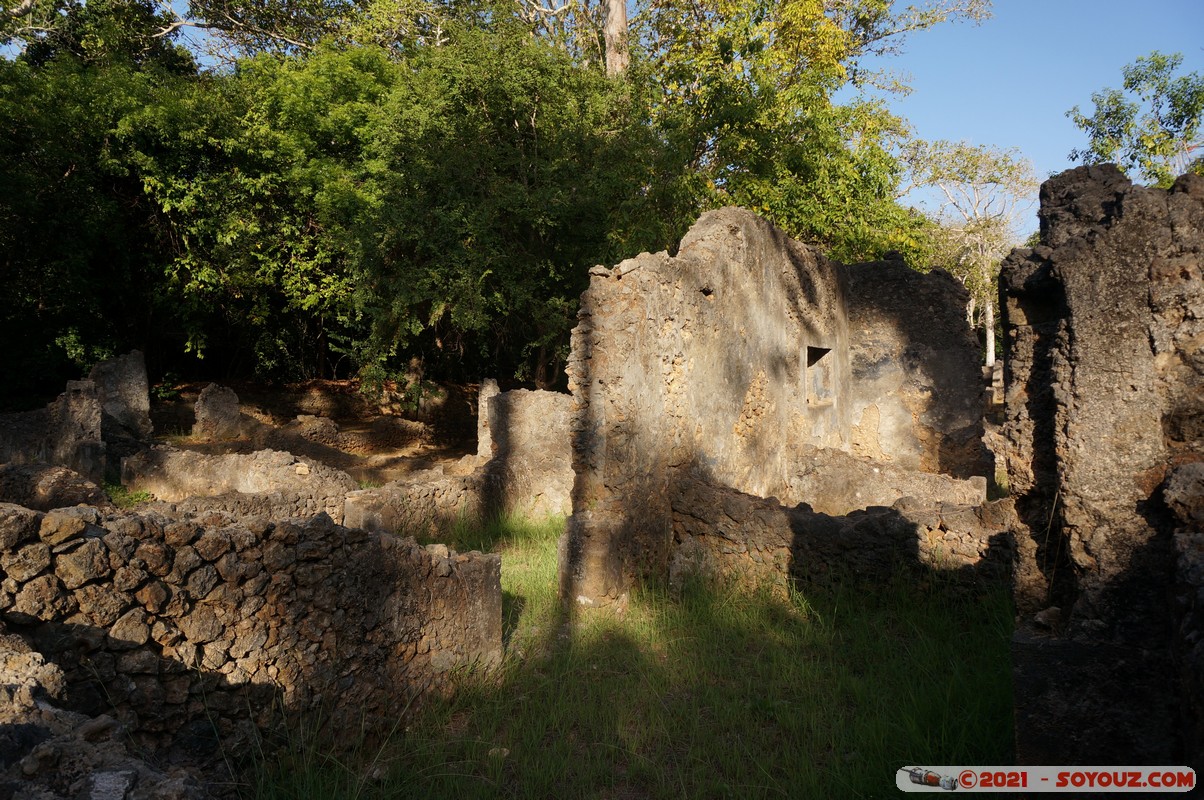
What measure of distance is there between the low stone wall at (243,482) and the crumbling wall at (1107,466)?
561 cm

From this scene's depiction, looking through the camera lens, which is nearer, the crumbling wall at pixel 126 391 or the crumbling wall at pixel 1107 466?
the crumbling wall at pixel 1107 466

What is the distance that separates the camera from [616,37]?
1530 centimetres

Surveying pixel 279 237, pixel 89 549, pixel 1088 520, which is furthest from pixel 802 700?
pixel 279 237

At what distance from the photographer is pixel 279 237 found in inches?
630

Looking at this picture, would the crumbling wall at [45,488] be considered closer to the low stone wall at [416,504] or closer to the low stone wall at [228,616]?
the low stone wall at [416,504]

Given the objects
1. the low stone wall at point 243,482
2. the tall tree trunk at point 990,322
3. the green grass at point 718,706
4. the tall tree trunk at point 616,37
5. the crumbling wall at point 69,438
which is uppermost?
the tall tree trunk at point 616,37

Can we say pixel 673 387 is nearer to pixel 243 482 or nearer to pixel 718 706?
pixel 718 706

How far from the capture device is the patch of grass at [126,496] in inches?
393

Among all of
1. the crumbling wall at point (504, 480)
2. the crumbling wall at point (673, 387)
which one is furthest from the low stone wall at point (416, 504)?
the crumbling wall at point (673, 387)

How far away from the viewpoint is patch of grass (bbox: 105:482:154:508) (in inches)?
393

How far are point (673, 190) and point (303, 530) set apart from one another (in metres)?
9.40

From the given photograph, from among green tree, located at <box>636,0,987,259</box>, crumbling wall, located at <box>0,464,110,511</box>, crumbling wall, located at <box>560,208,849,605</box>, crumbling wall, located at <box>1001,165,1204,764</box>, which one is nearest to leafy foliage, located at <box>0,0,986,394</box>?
green tree, located at <box>636,0,987,259</box>

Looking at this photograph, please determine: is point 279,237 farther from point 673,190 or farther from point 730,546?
point 730,546

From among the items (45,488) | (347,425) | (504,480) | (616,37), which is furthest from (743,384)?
(347,425)
